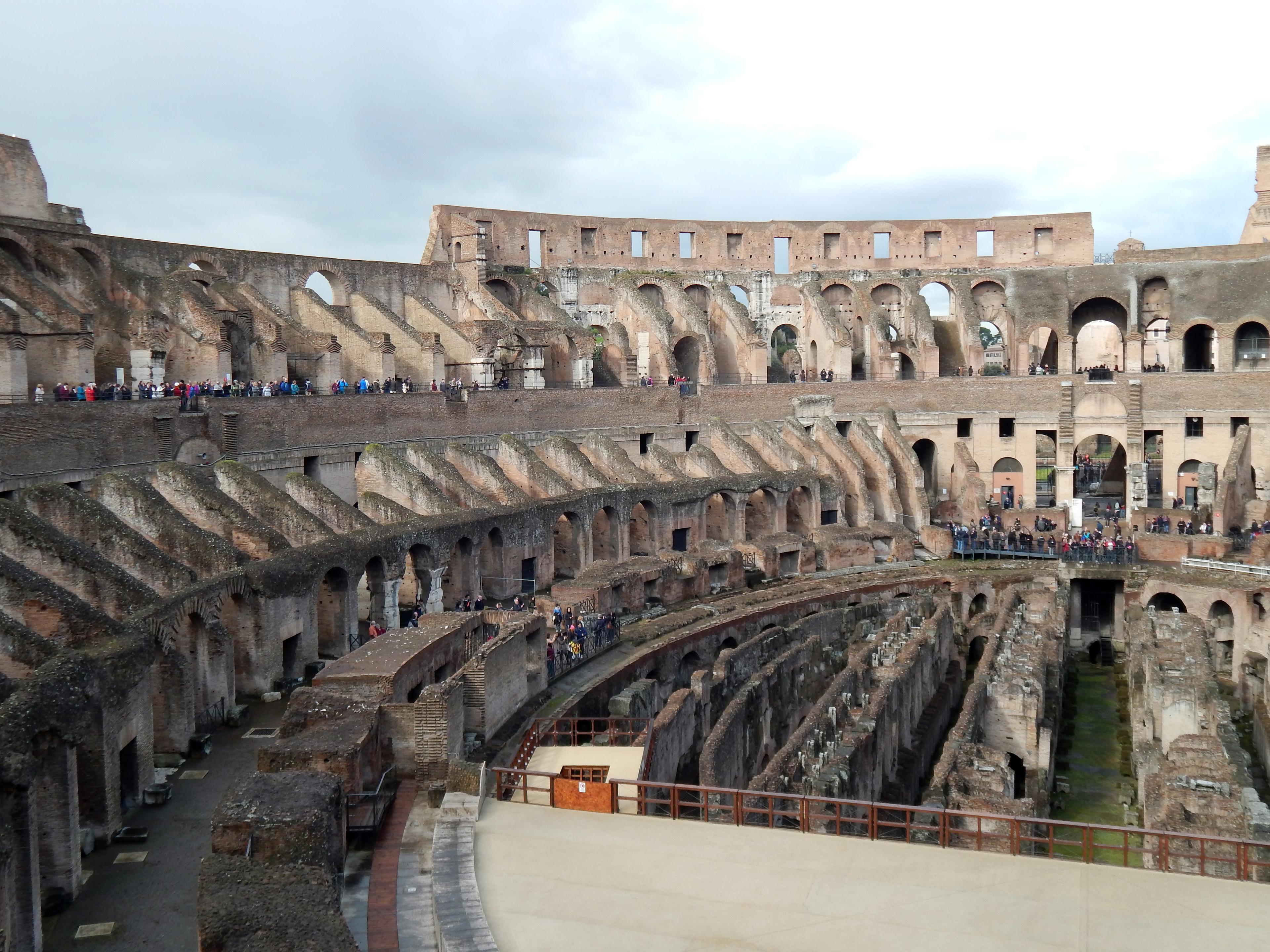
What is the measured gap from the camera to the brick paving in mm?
10656

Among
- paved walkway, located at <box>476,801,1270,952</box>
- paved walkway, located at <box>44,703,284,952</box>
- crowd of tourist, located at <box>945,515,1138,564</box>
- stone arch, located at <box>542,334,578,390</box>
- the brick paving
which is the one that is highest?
stone arch, located at <box>542,334,578,390</box>

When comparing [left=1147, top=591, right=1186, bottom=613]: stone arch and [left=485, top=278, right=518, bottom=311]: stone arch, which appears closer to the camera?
[left=1147, top=591, right=1186, bottom=613]: stone arch

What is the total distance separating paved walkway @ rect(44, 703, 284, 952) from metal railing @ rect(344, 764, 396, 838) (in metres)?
1.49

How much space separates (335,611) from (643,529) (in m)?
12.3

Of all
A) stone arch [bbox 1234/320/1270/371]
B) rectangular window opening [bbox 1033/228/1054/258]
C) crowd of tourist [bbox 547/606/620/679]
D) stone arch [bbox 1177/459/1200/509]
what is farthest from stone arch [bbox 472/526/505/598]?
rectangular window opening [bbox 1033/228/1054/258]

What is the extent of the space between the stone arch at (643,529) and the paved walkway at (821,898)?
2059 cm

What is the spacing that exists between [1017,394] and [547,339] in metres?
17.3

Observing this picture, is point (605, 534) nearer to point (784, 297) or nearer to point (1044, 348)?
point (784, 297)

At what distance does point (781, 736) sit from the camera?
74.8 feet

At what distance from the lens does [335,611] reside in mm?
22312

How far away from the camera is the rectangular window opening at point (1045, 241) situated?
49406 mm

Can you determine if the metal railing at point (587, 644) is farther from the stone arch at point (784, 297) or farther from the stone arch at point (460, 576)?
the stone arch at point (784, 297)

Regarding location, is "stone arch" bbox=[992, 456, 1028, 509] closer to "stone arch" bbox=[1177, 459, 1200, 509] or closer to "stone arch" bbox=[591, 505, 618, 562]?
"stone arch" bbox=[1177, 459, 1200, 509]

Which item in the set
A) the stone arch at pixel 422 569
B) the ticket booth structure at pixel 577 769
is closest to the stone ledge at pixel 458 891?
the ticket booth structure at pixel 577 769
